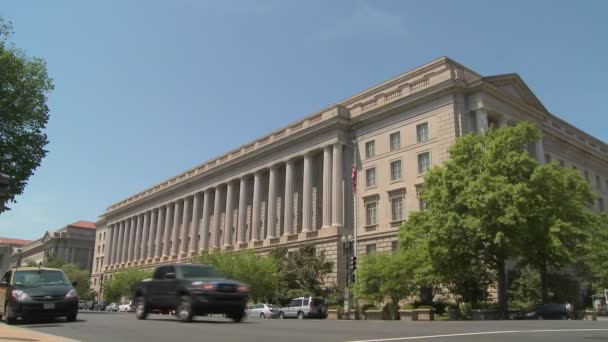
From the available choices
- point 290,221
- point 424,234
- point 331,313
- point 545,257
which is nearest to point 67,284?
point 424,234

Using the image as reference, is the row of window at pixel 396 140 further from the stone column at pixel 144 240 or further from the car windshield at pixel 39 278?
the stone column at pixel 144 240

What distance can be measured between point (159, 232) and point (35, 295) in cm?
7559

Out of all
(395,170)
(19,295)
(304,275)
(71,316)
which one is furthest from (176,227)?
(19,295)

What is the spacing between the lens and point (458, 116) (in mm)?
44531

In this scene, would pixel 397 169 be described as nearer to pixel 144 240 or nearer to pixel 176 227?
pixel 176 227

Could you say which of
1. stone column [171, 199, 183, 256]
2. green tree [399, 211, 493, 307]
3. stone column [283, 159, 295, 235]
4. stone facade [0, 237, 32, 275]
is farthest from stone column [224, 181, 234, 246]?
stone facade [0, 237, 32, 275]

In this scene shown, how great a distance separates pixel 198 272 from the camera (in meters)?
16.5

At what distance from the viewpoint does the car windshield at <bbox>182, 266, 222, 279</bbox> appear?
16.3m

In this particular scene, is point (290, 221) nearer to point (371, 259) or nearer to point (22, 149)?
point (371, 259)

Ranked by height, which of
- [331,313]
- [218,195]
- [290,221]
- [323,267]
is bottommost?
[331,313]

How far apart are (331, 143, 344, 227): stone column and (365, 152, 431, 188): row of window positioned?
2.95 meters

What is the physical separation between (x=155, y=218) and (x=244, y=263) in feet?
165

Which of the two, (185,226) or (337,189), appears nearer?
(337,189)

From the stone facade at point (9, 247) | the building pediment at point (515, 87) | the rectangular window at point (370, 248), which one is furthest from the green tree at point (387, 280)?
the stone facade at point (9, 247)
